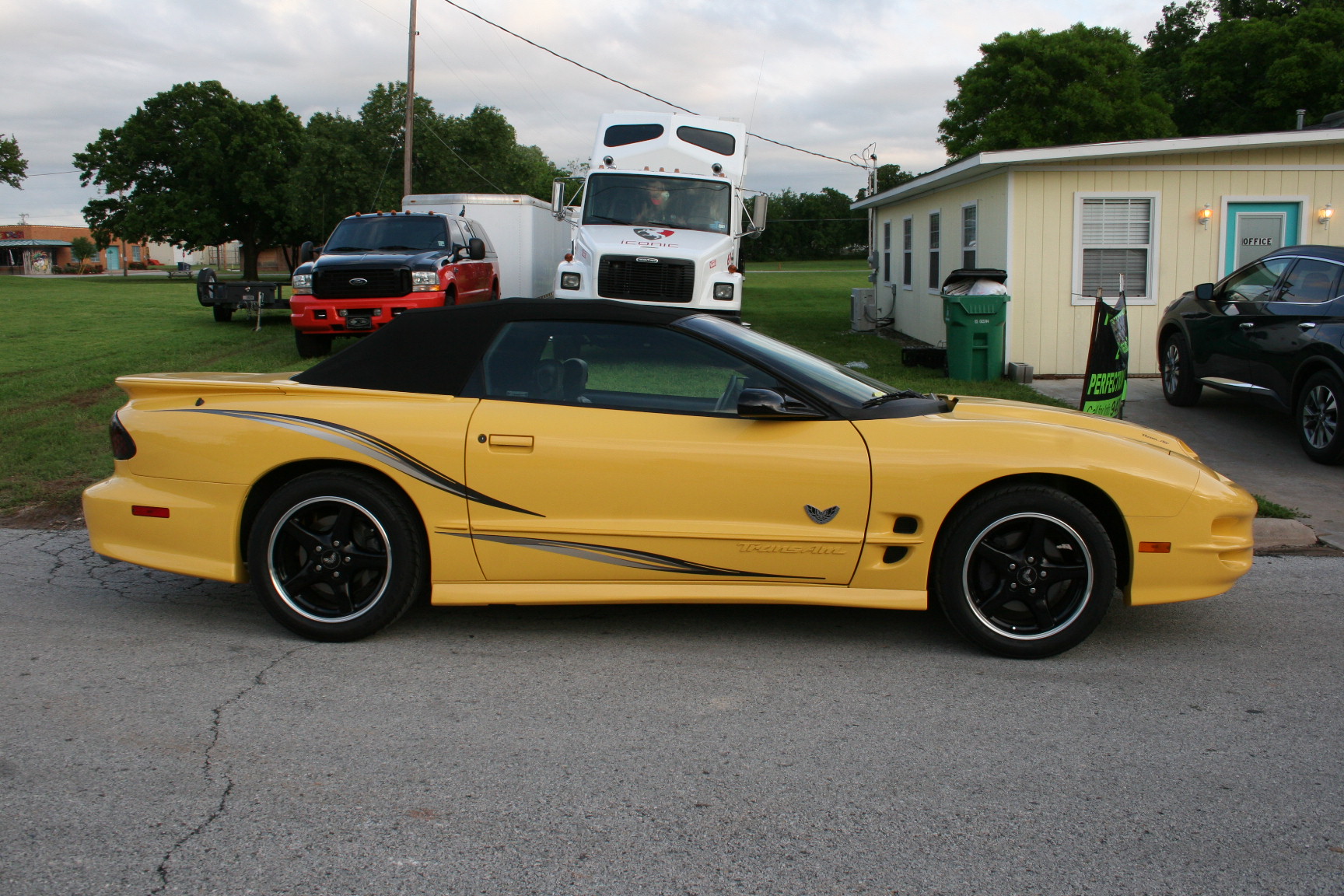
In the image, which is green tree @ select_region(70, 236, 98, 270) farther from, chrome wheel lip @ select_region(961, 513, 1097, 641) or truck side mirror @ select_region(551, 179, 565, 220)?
chrome wheel lip @ select_region(961, 513, 1097, 641)

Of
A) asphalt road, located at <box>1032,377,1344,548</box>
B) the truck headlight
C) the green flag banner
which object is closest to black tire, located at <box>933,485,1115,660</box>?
asphalt road, located at <box>1032,377,1344,548</box>

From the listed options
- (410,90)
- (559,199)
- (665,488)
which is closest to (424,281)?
(559,199)

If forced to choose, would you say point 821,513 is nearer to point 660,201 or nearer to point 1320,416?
point 1320,416

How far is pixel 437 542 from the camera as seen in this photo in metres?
4.30

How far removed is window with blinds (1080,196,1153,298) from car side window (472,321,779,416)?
10.3 metres

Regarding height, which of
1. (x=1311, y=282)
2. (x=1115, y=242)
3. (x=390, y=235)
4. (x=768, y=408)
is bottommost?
(x=768, y=408)

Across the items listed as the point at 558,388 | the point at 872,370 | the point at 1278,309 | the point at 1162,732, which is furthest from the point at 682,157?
the point at 1162,732

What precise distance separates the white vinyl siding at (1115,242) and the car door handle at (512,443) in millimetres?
10752

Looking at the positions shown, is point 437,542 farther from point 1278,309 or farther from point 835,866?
point 1278,309

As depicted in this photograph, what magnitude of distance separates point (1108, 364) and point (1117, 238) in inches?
222

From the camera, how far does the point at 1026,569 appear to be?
13.6 feet

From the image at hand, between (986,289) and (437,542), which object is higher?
(986,289)

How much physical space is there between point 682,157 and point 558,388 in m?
10.8

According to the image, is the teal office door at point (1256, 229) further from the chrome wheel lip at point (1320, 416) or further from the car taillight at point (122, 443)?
the car taillight at point (122, 443)
